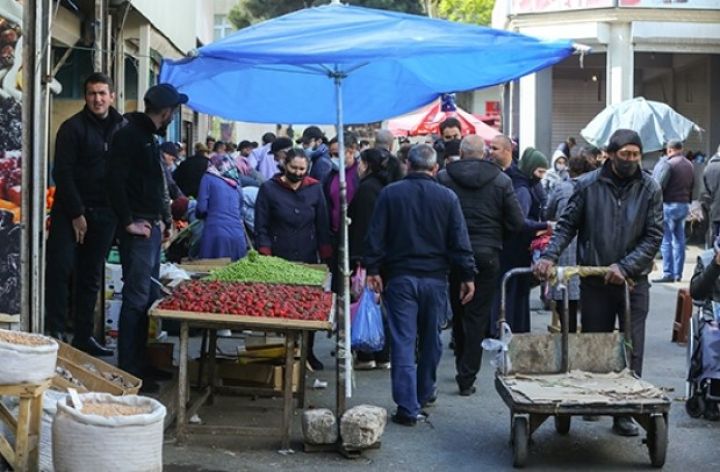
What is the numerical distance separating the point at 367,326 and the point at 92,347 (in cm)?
235

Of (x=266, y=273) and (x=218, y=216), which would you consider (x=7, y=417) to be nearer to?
(x=266, y=273)

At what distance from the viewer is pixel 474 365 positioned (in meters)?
9.98

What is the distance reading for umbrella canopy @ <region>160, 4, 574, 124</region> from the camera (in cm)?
835

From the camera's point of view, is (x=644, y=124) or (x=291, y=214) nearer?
(x=291, y=214)

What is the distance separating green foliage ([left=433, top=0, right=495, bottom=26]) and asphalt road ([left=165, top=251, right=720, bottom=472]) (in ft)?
109

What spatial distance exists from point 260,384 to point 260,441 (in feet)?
4.21

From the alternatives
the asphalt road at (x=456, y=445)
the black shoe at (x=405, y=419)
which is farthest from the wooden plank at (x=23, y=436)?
the black shoe at (x=405, y=419)

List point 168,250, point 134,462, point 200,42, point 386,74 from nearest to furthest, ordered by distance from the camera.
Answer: point 134,462 < point 386,74 < point 168,250 < point 200,42

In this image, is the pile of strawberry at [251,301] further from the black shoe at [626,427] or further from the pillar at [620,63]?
the pillar at [620,63]

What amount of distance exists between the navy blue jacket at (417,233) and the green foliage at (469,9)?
112 feet

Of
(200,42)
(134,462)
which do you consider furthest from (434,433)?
(200,42)

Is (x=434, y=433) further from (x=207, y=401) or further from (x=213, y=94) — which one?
(x=213, y=94)

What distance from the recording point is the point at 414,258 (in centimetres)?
888

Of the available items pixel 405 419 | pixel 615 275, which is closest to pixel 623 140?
pixel 615 275
